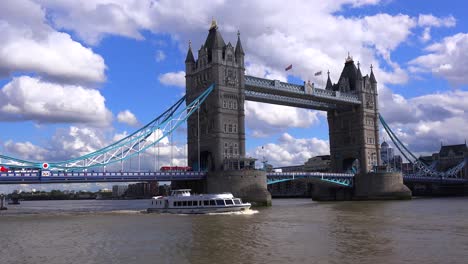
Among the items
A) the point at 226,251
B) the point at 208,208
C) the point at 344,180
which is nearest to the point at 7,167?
the point at 208,208

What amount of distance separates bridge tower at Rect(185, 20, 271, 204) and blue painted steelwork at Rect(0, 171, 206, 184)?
8.03 metres

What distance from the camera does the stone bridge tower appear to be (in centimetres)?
8325

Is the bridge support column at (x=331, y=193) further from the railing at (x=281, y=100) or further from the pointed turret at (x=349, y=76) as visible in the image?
the pointed turret at (x=349, y=76)

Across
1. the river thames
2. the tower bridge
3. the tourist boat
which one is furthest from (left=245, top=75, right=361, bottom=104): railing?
the river thames

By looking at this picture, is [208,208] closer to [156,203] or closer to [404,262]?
[156,203]

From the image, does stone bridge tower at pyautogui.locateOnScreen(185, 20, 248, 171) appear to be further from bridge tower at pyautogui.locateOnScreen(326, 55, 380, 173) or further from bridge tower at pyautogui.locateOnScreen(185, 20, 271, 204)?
bridge tower at pyautogui.locateOnScreen(326, 55, 380, 173)

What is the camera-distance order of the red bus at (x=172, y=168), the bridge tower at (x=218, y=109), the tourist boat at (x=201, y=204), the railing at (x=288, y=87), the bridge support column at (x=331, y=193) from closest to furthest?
1. the tourist boat at (x=201, y=204)
2. the red bus at (x=172, y=168)
3. the bridge tower at (x=218, y=109)
4. the railing at (x=288, y=87)
5. the bridge support column at (x=331, y=193)

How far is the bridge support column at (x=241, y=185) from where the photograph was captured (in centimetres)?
7438

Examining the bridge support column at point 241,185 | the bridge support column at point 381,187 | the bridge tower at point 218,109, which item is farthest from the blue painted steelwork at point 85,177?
the bridge support column at point 381,187

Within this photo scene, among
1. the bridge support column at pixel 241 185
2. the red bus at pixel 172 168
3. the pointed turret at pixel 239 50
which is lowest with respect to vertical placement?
the bridge support column at pixel 241 185

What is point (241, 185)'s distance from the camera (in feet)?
245

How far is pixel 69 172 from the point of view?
65438 millimetres

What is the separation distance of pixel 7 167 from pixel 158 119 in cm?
2761

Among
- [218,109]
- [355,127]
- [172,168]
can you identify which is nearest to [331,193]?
[355,127]
